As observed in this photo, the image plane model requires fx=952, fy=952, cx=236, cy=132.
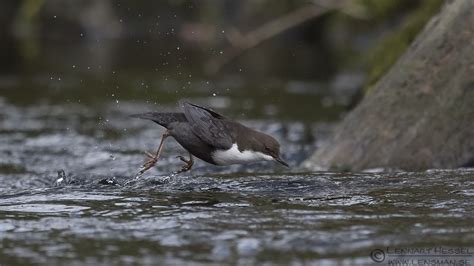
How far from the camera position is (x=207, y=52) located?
71.8 feet

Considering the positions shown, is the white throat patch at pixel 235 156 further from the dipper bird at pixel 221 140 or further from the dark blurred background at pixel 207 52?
the dark blurred background at pixel 207 52

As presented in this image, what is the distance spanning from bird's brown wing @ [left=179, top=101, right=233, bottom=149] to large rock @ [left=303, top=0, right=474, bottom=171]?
58.2 inches

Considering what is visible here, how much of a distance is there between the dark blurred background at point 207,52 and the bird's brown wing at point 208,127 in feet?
11.4

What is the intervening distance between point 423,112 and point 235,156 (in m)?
1.78

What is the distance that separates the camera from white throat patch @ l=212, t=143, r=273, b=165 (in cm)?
651

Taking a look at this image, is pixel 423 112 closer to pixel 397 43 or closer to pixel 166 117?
pixel 166 117

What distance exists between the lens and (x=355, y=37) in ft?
77.0

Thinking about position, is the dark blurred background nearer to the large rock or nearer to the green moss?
the green moss
